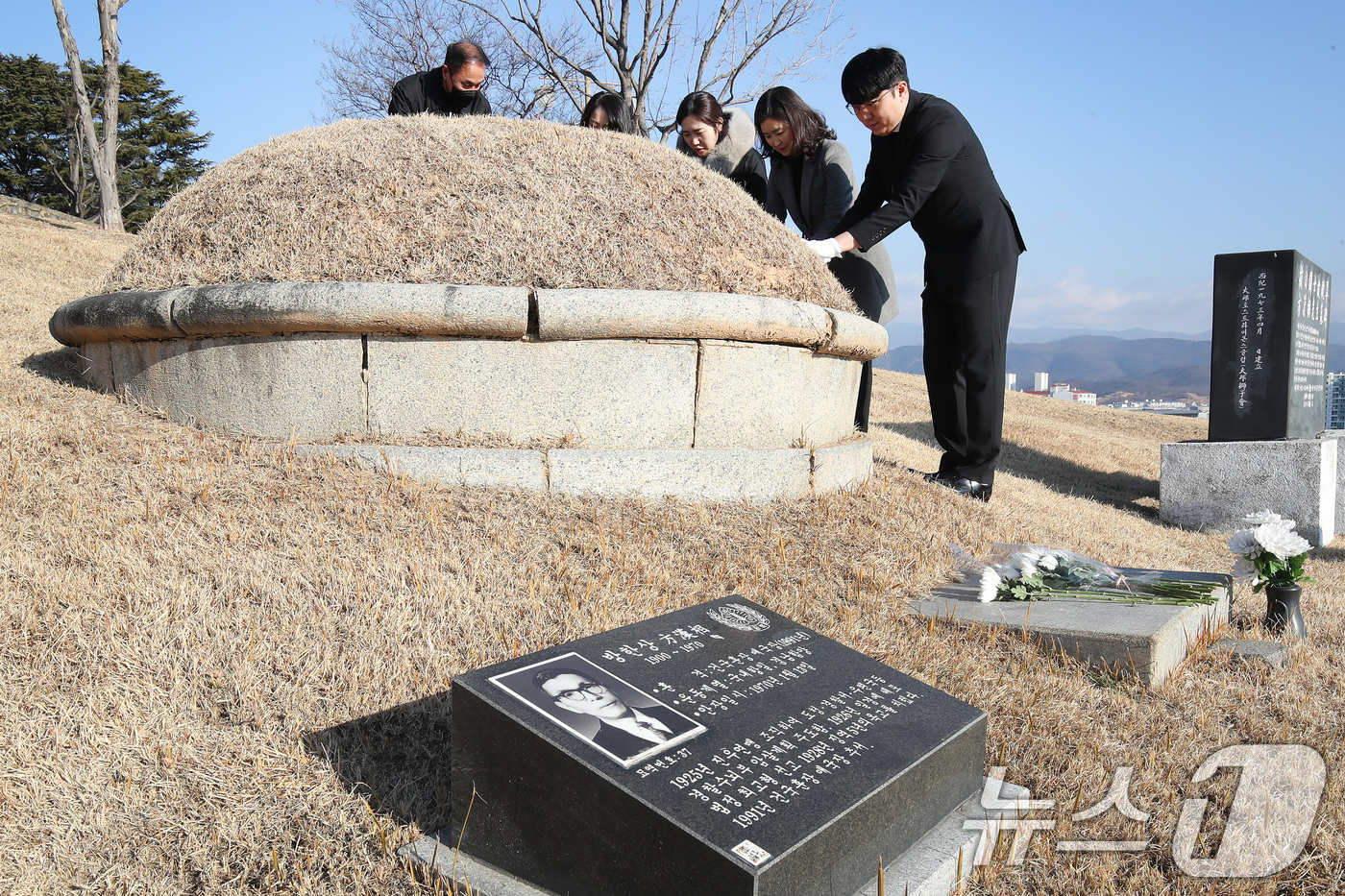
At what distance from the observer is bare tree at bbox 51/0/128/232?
14.7m

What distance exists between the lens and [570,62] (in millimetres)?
13367

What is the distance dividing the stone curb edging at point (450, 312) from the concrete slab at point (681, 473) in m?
0.53

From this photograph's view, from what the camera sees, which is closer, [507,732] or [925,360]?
[507,732]

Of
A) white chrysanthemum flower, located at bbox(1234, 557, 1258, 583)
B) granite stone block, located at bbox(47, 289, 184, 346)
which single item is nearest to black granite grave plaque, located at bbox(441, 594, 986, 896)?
white chrysanthemum flower, located at bbox(1234, 557, 1258, 583)

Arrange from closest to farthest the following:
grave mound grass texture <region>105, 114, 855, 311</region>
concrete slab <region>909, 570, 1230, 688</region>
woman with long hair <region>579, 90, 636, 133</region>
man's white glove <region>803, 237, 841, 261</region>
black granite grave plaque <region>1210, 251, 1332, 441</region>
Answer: concrete slab <region>909, 570, 1230, 688</region>, grave mound grass texture <region>105, 114, 855, 311</region>, man's white glove <region>803, 237, 841, 261</region>, woman with long hair <region>579, 90, 636, 133</region>, black granite grave plaque <region>1210, 251, 1332, 441</region>

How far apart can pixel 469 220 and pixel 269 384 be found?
116cm

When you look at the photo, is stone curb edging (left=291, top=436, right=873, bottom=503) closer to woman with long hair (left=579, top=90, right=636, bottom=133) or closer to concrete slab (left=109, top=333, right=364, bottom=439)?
concrete slab (left=109, top=333, right=364, bottom=439)

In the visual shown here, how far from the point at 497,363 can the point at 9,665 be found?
197 cm

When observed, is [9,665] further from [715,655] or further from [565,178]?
[565,178]

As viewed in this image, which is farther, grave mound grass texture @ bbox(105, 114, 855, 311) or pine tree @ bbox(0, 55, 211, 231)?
pine tree @ bbox(0, 55, 211, 231)

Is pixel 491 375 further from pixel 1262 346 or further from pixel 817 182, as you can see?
pixel 1262 346

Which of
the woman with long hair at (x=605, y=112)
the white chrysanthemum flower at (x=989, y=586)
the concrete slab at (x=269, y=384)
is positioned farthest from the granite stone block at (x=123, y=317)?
the white chrysanthemum flower at (x=989, y=586)

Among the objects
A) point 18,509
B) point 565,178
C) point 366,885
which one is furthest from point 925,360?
point 18,509

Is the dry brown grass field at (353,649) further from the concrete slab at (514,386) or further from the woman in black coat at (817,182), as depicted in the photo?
the woman in black coat at (817,182)
